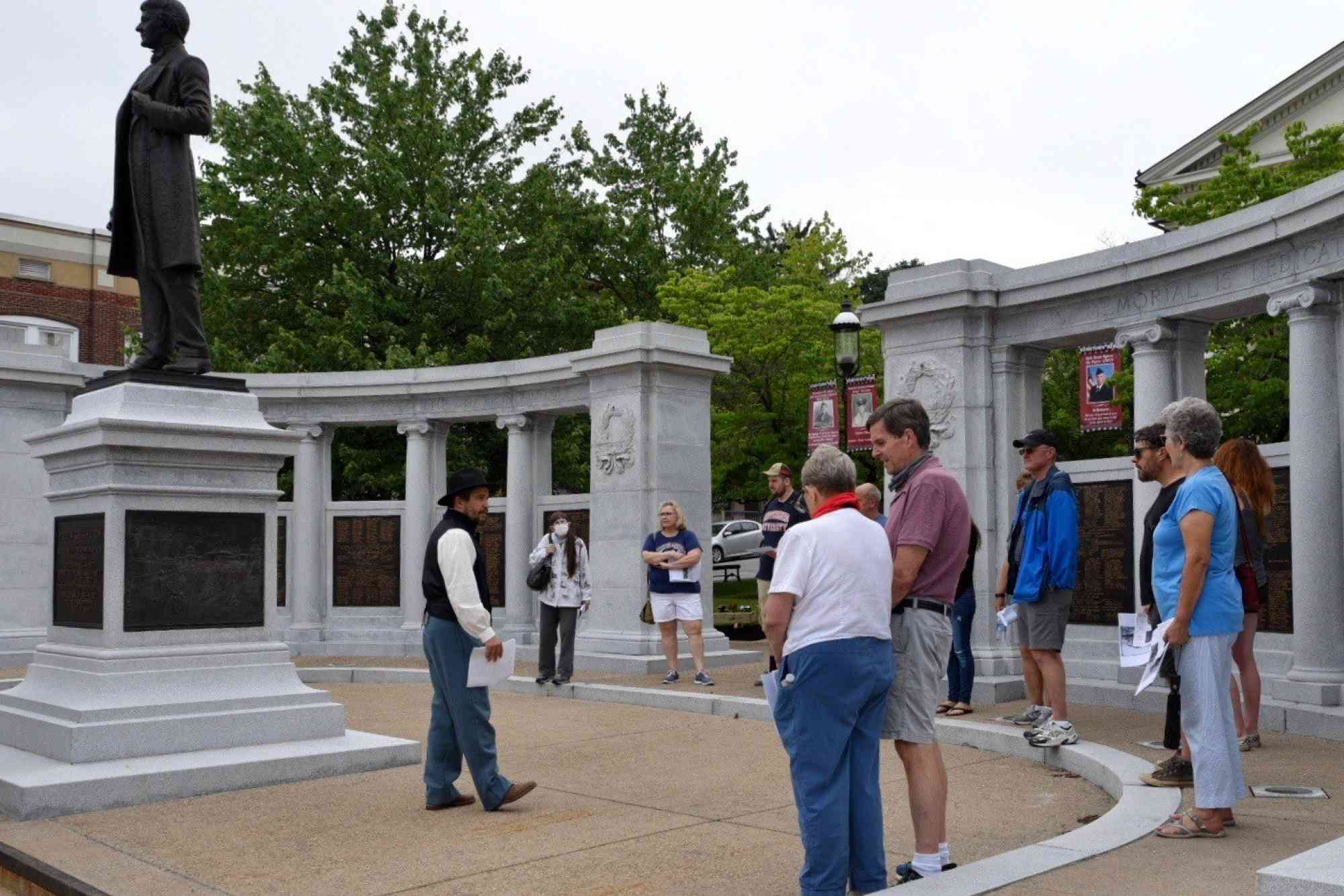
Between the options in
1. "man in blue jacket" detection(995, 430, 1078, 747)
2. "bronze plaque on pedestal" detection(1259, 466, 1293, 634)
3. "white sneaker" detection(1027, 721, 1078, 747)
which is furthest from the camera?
"bronze plaque on pedestal" detection(1259, 466, 1293, 634)

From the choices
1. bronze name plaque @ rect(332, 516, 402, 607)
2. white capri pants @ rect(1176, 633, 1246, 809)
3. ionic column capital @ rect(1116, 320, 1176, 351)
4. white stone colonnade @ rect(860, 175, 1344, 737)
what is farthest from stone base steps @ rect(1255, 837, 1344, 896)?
bronze name plaque @ rect(332, 516, 402, 607)

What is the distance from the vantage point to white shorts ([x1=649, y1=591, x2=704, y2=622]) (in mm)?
13219

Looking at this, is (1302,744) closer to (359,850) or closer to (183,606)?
(359,850)

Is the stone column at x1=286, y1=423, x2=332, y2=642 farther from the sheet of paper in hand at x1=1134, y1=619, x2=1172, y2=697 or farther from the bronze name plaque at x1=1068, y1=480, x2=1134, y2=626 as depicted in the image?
the sheet of paper in hand at x1=1134, y1=619, x2=1172, y2=697

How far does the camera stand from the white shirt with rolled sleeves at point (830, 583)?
4.90 meters

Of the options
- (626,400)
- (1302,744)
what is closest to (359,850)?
(1302,744)

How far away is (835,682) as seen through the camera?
4875 mm

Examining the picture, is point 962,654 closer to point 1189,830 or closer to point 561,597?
point 561,597

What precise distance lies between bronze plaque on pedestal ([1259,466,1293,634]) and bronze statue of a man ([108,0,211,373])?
895 centimetres

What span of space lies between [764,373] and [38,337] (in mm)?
26746

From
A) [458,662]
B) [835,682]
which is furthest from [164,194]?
[835,682]

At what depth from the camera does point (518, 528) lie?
18266 mm

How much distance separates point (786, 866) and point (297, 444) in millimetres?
5549

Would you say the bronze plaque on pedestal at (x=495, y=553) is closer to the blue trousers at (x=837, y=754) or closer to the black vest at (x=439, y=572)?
the black vest at (x=439, y=572)
